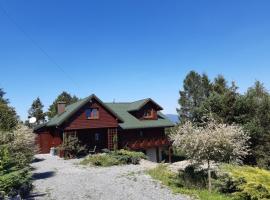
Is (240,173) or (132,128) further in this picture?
Result: (132,128)

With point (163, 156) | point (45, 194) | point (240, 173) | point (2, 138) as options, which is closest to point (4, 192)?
point (45, 194)

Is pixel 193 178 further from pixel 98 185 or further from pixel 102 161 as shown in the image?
pixel 102 161

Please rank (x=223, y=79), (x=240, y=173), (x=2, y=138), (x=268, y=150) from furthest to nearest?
(x=223, y=79) < (x=268, y=150) < (x=2, y=138) < (x=240, y=173)

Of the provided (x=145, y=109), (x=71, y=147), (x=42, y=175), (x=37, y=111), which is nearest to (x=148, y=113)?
(x=145, y=109)

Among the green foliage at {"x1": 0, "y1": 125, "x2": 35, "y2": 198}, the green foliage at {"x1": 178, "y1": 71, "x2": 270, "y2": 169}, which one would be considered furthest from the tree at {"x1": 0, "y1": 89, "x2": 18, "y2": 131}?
the green foliage at {"x1": 178, "y1": 71, "x2": 270, "y2": 169}

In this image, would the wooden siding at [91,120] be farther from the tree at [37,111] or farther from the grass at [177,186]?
the tree at [37,111]

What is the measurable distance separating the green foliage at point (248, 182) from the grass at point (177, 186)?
2.76ft

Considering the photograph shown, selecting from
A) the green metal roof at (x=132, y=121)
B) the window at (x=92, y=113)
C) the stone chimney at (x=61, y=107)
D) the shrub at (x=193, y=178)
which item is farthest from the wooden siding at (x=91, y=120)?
the shrub at (x=193, y=178)

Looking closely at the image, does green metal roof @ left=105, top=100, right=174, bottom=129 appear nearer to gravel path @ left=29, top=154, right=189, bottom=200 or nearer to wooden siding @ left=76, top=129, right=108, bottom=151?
wooden siding @ left=76, top=129, right=108, bottom=151

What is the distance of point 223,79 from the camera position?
60.1 meters

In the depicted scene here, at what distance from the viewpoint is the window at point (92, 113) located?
123 feet

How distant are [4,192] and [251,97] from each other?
108ft

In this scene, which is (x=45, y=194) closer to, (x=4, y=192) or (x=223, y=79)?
(x=4, y=192)

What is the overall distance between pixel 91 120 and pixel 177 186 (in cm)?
2095
